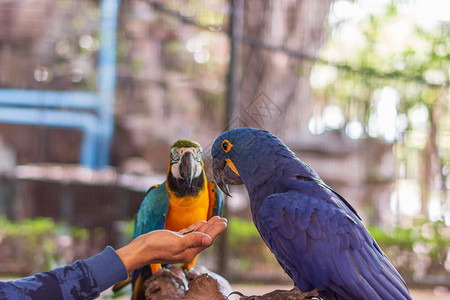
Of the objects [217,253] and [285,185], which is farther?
[217,253]

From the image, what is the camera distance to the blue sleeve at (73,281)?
2.81 ft

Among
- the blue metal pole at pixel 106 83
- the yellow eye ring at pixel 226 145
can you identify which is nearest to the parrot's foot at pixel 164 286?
the yellow eye ring at pixel 226 145

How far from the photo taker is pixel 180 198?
1.33 metres

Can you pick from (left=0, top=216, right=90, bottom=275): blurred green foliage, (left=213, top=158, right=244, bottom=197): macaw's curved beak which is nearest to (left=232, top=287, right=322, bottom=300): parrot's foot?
(left=213, top=158, right=244, bottom=197): macaw's curved beak

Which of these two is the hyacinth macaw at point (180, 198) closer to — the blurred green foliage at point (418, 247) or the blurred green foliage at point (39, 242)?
the blurred green foliage at point (39, 242)

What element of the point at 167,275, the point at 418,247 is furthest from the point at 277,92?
the point at 167,275

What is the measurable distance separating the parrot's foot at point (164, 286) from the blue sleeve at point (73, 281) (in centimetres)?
38

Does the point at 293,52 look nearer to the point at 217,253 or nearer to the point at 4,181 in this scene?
the point at 217,253

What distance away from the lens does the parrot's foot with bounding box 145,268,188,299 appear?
1.29 m

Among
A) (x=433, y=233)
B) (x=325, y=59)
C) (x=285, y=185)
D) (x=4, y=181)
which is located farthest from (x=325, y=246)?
(x=4, y=181)

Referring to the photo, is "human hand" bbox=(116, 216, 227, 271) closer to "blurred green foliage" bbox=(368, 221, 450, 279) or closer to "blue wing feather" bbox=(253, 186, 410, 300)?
"blue wing feather" bbox=(253, 186, 410, 300)

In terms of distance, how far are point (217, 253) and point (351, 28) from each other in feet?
6.87

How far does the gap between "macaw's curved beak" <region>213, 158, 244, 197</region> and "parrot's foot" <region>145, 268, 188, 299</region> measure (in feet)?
1.28

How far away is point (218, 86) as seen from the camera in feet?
10.4
